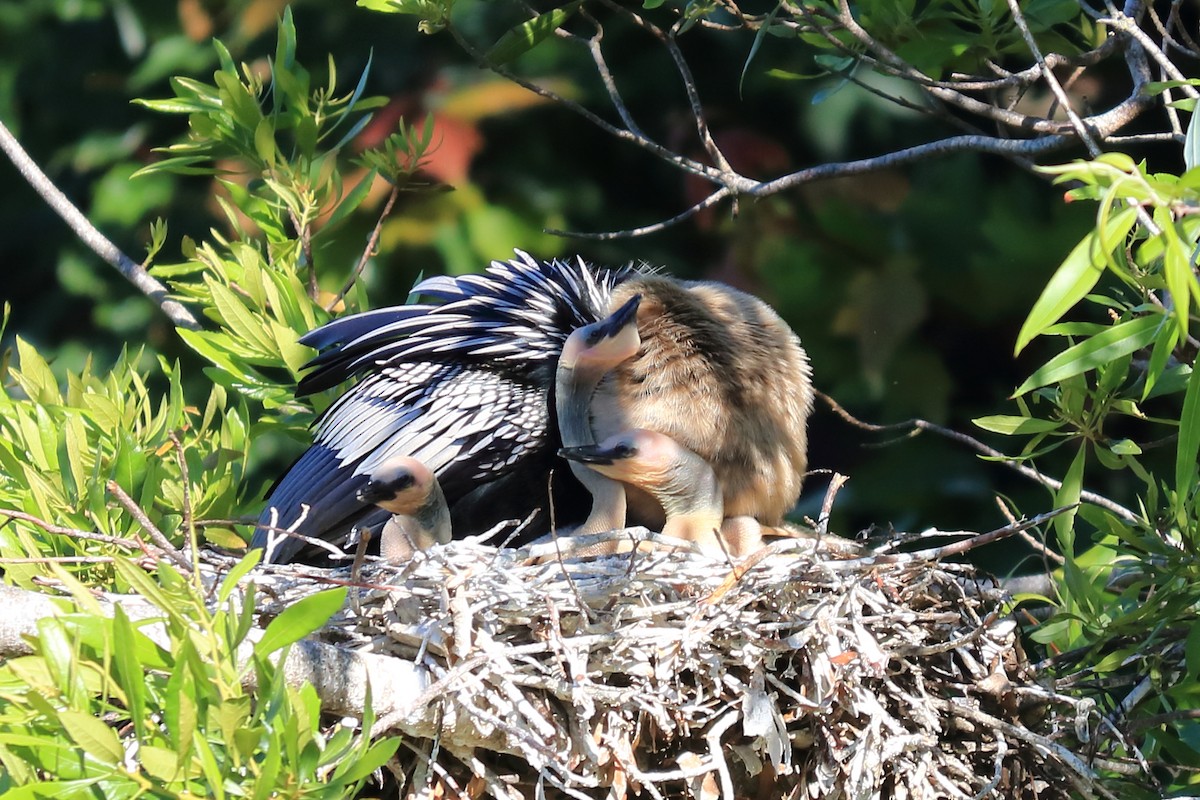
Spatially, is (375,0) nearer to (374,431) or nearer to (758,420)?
(374,431)

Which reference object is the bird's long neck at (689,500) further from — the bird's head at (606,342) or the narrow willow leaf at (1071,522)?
the narrow willow leaf at (1071,522)

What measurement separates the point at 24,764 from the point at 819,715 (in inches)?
34.4

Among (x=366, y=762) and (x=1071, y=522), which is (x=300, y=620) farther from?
(x=1071, y=522)

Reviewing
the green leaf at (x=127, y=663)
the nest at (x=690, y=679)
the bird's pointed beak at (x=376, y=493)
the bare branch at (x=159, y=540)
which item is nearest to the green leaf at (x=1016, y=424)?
the nest at (x=690, y=679)

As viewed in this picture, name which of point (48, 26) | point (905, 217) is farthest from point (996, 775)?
point (48, 26)

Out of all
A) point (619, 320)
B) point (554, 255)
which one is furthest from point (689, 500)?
point (554, 255)

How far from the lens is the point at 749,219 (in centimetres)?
344

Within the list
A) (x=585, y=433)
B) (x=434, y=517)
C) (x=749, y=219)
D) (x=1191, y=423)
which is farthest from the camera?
(x=749, y=219)

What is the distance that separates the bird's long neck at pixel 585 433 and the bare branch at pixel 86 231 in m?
0.87

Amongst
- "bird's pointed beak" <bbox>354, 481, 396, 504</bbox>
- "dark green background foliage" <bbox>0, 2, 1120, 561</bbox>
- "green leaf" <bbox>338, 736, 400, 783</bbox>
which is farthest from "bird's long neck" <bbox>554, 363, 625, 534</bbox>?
"dark green background foliage" <bbox>0, 2, 1120, 561</bbox>

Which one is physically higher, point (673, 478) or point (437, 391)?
point (437, 391)

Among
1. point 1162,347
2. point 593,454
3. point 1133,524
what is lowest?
point 1133,524

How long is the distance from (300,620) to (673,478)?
2.74 feet

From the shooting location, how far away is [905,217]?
133 inches
